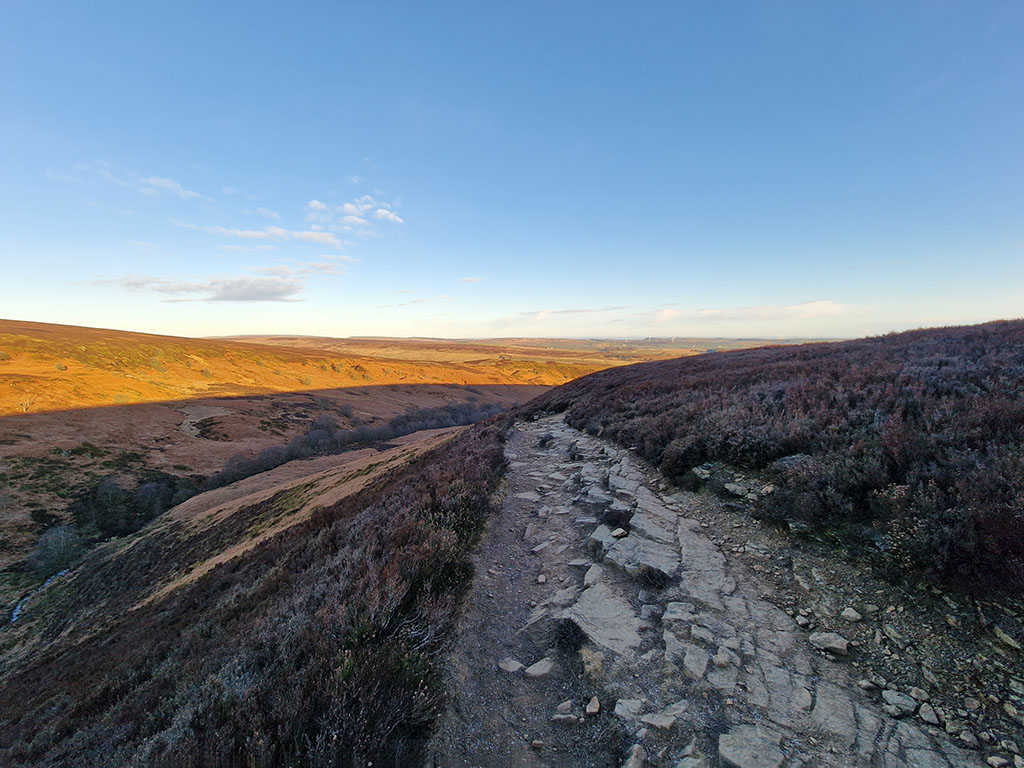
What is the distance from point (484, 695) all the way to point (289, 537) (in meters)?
10.5

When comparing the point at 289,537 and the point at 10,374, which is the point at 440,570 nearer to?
the point at 289,537

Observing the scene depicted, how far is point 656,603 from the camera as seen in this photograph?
212 inches

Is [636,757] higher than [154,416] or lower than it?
higher

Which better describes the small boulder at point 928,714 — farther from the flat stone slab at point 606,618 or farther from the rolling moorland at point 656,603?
the flat stone slab at point 606,618

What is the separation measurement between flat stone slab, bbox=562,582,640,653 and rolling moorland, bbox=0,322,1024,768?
7cm

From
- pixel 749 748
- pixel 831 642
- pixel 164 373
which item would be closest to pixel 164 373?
pixel 164 373

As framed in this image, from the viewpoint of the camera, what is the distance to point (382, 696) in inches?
150

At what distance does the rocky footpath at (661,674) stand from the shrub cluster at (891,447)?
1302 mm

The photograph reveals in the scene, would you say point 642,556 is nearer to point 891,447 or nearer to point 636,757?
point 636,757

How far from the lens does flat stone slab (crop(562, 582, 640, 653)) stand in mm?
4742

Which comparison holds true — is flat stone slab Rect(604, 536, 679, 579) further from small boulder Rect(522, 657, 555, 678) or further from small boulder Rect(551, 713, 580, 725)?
small boulder Rect(551, 713, 580, 725)

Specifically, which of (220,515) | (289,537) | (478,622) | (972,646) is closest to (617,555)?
(478,622)

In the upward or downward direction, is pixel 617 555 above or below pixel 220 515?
above

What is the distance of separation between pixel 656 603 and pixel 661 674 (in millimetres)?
1205
